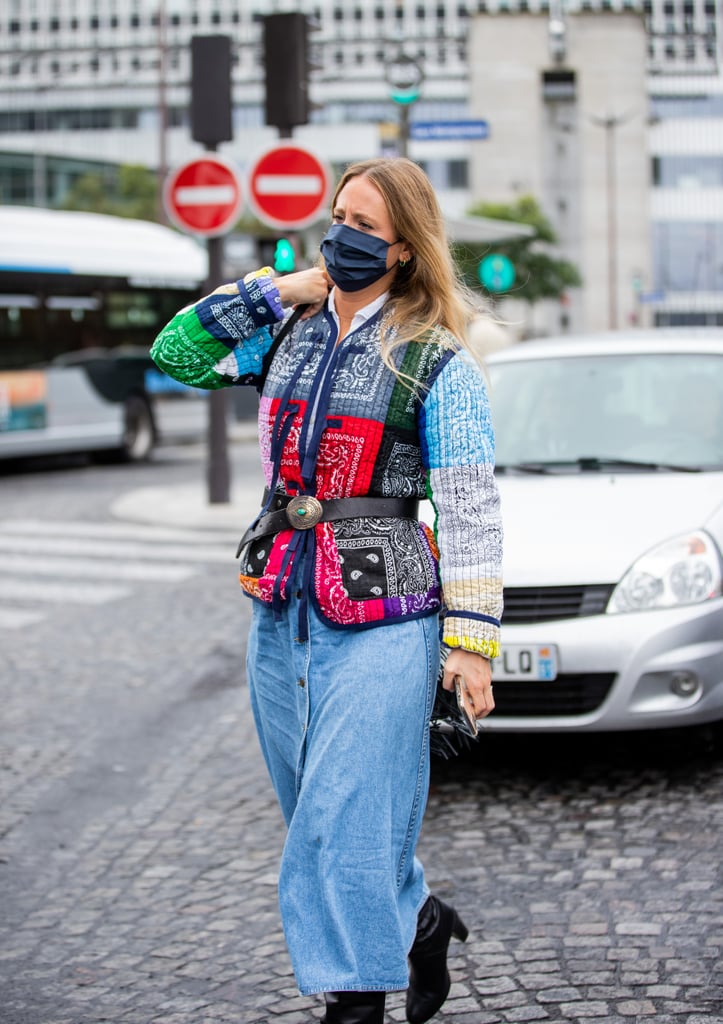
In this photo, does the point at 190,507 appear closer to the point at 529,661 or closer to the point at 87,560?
the point at 87,560

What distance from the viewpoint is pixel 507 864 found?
171 inches

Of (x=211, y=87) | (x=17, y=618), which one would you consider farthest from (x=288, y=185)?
(x=17, y=618)

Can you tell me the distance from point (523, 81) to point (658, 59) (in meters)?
8.54

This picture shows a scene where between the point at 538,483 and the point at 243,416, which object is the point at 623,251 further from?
the point at 538,483

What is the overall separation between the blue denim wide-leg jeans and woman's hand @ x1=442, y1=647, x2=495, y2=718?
71mm

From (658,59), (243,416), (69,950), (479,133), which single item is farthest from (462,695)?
(658,59)

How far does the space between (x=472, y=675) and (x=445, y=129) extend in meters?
12.1

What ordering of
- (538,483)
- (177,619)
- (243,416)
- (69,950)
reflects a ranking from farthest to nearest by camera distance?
(243,416)
(177,619)
(538,483)
(69,950)

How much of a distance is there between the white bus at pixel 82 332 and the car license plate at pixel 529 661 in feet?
44.8

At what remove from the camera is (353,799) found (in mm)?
2783

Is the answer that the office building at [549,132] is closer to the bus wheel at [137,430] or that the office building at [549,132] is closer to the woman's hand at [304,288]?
the bus wheel at [137,430]

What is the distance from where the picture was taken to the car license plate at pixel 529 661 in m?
4.90

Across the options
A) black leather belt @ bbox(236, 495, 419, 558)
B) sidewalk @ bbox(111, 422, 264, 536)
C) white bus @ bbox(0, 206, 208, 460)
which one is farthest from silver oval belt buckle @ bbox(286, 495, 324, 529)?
white bus @ bbox(0, 206, 208, 460)

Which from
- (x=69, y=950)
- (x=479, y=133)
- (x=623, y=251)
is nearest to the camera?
(x=69, y=950)
